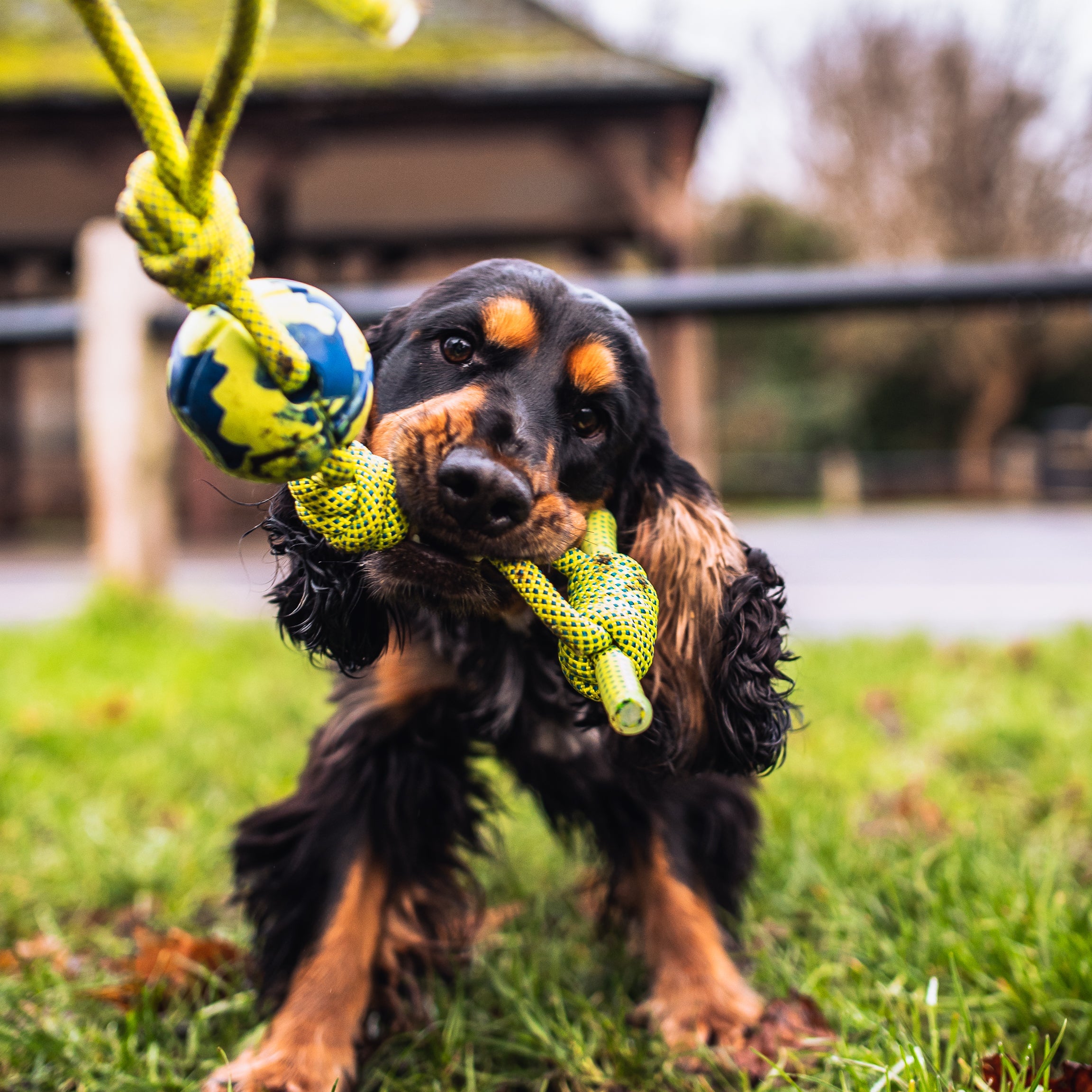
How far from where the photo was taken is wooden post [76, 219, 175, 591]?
455 cm

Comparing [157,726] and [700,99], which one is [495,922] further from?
[700,99]

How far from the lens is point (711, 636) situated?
1.37 m

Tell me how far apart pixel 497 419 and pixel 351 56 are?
1059 centimetres

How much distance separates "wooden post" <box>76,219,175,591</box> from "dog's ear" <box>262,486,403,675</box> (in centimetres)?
364

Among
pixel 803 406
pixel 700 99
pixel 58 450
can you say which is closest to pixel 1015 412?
pixel 803 406

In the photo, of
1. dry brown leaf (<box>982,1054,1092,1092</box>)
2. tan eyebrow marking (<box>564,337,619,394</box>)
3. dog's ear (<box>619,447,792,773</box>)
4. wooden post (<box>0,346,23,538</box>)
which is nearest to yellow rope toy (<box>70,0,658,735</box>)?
dog's ear (<box>619,447,792,773</box>)

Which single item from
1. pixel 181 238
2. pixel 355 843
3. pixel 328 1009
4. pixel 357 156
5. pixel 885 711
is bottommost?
pixel 885 711

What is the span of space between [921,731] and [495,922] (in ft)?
5.64

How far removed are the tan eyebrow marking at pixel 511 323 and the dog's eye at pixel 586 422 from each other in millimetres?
121

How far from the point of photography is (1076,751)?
2750 millimetres

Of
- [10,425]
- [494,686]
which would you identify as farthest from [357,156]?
[494,686]

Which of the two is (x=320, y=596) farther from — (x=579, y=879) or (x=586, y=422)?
(x=579, y=879)

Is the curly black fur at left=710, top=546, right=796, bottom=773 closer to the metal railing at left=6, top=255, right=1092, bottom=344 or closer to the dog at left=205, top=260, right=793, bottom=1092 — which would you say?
the dog at left=205, top=260, right=793, bottom=1092

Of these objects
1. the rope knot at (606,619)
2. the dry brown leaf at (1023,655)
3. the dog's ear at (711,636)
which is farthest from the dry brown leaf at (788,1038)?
the dry brown leaf at (1023,655)
